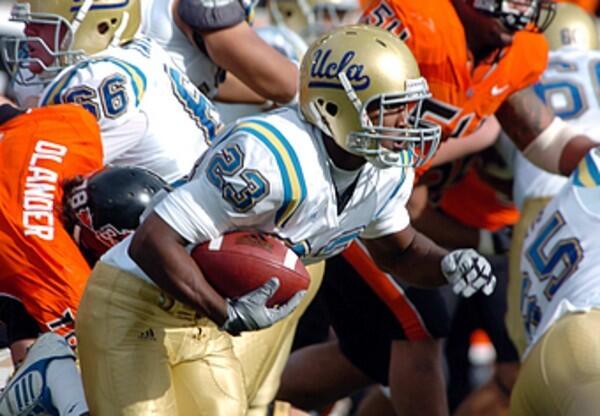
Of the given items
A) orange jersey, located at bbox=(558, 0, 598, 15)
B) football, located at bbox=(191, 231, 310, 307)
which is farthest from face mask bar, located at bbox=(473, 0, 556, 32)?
orange jersey, located at bbox=(558, 0, 598, 15)

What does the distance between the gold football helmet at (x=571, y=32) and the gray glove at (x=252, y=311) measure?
319cm

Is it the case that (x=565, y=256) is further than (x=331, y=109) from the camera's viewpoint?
Yes

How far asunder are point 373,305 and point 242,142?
185 centimetres

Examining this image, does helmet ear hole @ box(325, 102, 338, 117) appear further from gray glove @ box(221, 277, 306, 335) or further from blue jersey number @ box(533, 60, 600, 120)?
blue jersey number @ box(533, 60, 600, 120)

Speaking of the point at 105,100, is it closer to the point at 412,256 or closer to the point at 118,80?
the point at 118,80

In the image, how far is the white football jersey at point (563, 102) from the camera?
618 centimetres

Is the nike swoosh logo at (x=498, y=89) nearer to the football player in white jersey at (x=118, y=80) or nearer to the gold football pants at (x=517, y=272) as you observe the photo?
the gold football pants at (x=517, y=272)

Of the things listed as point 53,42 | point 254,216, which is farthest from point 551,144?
point 254,216

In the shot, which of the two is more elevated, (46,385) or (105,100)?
(105,100)

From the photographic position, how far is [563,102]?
6227mm

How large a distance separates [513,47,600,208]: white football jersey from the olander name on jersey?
88.8 inches

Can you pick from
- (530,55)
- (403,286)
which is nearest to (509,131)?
(530,55)

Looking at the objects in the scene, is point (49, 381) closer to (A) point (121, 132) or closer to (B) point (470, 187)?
(A) point (121, 132)

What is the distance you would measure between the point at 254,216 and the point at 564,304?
1247 millimetres
